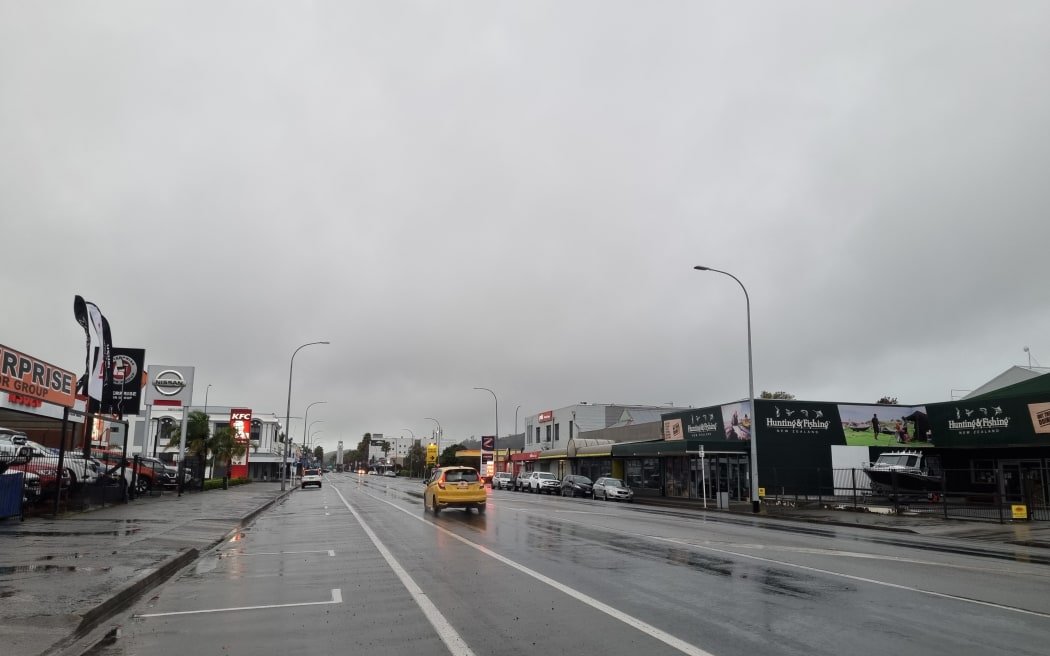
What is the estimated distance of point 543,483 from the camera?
55781 mm

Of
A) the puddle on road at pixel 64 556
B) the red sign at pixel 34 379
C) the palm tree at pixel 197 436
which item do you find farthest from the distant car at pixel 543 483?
the puddle on road at pixel 64 556

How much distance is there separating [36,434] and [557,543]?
3617 centimetres

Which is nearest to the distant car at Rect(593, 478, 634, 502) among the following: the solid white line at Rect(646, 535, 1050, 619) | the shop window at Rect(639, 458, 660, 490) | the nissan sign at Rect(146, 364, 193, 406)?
the shop window at Rect(639, 458, 660, 490)

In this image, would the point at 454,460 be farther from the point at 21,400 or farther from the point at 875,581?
the point at 875,581

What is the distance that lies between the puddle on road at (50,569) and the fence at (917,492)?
90.3ft

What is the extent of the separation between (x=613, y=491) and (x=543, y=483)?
12553 millimetres

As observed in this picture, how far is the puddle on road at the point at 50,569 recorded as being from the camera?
1098 cm

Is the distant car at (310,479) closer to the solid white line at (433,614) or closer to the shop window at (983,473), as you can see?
the shop window at (983,473)

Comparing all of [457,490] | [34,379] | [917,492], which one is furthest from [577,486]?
[34,379]

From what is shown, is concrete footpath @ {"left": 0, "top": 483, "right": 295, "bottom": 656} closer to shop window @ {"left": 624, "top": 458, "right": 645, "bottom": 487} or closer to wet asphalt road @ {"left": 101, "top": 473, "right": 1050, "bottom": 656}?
wet asphalt road @ {"left": 101, "top": 473, "right": 1050, "bottom": 656}

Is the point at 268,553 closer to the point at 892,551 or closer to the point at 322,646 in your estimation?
the point at 322,646

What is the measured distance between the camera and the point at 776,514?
3133 centimetres

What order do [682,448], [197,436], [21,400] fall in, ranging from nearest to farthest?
1. [21,400]
2. [682,448]
3. [197,436]

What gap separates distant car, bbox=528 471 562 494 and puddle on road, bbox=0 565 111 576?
43.8 meters
